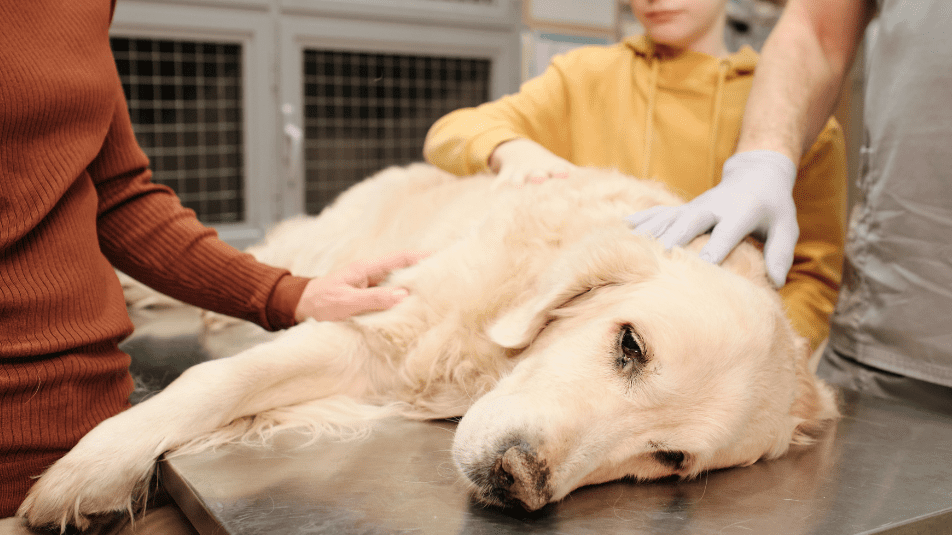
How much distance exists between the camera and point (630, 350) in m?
0.95

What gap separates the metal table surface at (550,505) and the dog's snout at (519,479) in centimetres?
2

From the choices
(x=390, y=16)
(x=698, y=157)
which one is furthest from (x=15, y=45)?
(x=390, y=16)

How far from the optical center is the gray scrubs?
1199 mm

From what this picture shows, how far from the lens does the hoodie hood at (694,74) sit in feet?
5.61

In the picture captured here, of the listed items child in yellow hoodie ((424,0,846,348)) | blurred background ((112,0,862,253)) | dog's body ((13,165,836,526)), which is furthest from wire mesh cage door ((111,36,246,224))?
dog's body ((13,165,836,526))

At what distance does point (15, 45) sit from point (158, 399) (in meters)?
0.53

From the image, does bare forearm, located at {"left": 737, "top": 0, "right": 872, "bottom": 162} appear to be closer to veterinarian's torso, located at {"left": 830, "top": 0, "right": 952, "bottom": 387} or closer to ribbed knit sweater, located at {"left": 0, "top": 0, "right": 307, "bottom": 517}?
veterinarian's torso, located at {"left": 830, "top": 0, "right": 952, "bottom": 387}

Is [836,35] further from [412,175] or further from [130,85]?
[130,85]

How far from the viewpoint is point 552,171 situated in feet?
4.81

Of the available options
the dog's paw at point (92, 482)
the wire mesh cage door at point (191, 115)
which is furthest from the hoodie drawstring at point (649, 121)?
the wire mesh cage door at point (191, 115)

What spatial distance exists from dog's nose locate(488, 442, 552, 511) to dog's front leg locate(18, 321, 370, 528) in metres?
0.46

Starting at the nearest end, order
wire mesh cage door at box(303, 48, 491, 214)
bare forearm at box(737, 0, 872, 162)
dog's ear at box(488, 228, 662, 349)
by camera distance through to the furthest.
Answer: dog's ear at box(488, 228, 662, 349) < bare forearm at box(737, 0, 872, 162) < wire mesh cage door at box(303, 48, 491, 214)

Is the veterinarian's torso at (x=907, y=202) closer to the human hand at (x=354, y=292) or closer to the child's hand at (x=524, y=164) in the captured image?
the child's hand at (x=524, y=164)

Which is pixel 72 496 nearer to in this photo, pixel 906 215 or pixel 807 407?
pixel 807 407
